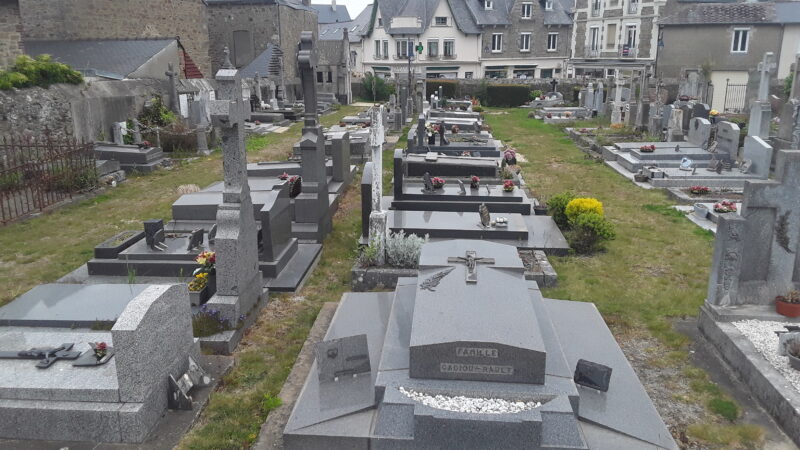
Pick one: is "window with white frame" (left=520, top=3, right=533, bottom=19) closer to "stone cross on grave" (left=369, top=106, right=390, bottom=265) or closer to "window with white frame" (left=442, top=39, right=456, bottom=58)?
"window with white frame" (left=442, top=39, right=456, bottom=58)

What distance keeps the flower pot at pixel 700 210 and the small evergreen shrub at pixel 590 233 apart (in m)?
2.91

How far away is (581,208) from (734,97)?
27872mm

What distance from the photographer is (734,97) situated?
32281 mm

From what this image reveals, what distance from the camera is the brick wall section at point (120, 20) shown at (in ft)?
80.7

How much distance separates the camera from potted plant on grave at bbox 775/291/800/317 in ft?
20.8

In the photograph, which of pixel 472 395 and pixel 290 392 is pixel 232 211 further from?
pixel 472 395

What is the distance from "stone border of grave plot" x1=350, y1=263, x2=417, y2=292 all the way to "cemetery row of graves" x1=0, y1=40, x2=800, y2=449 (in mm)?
20

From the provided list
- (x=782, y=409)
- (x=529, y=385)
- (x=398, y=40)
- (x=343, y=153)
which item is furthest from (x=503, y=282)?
(x=398, y=40)

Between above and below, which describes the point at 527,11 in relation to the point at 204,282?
above

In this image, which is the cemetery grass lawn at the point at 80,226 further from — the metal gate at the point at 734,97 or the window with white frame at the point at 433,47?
the window with white frame at the point at 433,47

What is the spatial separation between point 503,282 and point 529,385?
1.42 m

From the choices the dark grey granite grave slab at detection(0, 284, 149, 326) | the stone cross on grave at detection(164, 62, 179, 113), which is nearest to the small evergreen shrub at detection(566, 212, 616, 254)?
the dark grey granite grave slab at detection(0, 284, 149, 326)

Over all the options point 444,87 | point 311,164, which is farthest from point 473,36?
point 311,164

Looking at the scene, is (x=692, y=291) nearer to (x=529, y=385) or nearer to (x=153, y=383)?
(x=529, y=385)
